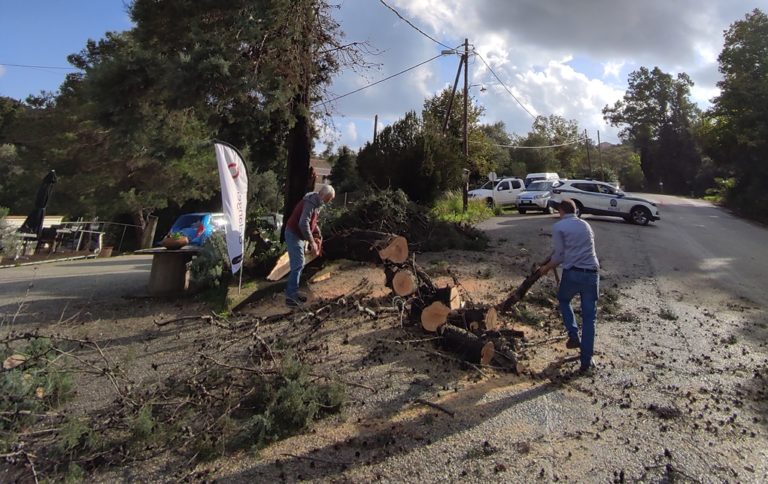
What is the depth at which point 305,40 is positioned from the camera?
9234 millimetres

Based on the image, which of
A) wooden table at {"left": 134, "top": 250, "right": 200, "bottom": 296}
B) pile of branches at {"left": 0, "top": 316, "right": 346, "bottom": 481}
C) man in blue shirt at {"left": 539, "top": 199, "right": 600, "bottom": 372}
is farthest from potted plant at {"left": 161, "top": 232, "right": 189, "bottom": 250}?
man in blue shirt at {"left": 539, "top": 199, "right": 600, "bottom": 372}

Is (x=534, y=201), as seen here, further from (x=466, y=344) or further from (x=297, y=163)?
(x=466, y=344)

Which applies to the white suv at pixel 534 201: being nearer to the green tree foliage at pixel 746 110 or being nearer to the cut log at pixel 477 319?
the green tree foliage at pixel 746 110

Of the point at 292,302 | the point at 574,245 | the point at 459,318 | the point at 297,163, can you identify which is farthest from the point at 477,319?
the point at 297,163

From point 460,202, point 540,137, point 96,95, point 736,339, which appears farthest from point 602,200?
point 540,137

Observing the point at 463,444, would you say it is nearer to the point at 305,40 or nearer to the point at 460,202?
the point at 305,40

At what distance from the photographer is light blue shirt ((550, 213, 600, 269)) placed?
539cm

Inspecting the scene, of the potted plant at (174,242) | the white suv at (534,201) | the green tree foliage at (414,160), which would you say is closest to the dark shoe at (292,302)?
the potted plant at (174,242)

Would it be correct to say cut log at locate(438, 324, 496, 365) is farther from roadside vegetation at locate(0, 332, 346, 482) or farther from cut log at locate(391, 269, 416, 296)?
roadside vegetation at locate(0, 332, 346, 482)

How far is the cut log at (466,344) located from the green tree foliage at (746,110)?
28.3m

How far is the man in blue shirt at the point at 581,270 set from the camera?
538 centimetres

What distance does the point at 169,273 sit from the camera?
871 cm

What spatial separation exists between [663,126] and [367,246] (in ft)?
237

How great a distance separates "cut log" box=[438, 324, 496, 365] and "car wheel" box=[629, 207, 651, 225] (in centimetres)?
1688
